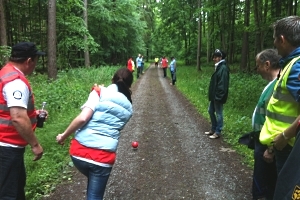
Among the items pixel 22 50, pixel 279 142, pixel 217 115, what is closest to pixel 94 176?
pixel 22 50

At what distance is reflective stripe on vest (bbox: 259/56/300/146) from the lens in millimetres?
2246

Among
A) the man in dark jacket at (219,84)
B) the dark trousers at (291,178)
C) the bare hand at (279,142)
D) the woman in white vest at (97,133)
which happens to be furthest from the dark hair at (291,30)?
the man in dark jacket at (219,84)

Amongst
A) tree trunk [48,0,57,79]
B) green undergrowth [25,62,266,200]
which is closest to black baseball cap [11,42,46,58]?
green undergrowth [25,62,266,200]

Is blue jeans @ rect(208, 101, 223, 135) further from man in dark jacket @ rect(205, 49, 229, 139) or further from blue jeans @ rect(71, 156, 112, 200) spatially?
blue jeans @ rect(71, 156, 112, 200)

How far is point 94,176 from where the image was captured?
2.91m

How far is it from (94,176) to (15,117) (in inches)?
38.6

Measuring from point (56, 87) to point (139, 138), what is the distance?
5375 millimetres

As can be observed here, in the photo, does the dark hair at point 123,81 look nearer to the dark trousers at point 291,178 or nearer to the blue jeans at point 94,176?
the blue jeans at point 94,176

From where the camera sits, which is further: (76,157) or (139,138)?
(139,138)

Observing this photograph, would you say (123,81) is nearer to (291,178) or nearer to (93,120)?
(93,120)

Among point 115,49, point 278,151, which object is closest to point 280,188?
point 278,151

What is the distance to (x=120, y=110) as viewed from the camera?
2.90 m

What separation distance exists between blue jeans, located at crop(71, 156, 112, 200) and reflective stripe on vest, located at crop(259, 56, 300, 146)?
165 centimetres

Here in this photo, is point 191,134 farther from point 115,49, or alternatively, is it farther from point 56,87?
point 115,49
